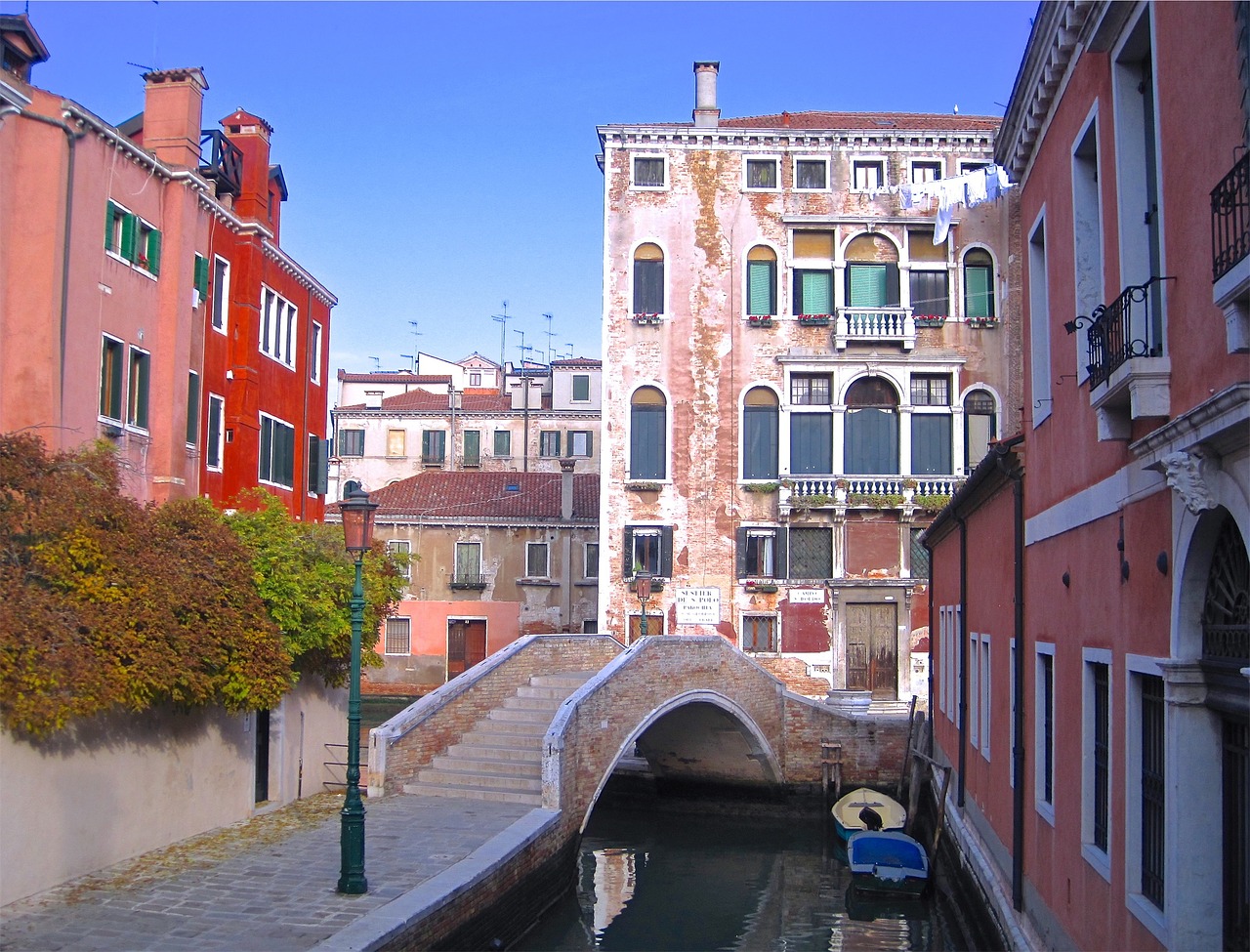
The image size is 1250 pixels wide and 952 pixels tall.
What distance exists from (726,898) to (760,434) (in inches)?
479

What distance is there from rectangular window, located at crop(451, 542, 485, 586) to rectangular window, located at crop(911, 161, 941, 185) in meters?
15.1

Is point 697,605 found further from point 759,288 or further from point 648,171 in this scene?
point 648,171

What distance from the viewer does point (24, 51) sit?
14266 mm

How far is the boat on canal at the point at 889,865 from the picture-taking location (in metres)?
15.3

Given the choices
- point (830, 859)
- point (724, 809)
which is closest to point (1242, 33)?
point (830, 859)

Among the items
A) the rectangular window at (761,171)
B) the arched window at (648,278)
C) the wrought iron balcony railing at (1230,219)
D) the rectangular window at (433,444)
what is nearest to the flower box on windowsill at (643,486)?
the arched window at (648,278)

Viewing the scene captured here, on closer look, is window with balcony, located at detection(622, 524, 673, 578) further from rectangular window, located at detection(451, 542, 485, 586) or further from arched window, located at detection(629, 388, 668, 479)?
rectangular window, located at detection(451, 542, 485, 586)

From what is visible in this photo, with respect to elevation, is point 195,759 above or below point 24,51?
below

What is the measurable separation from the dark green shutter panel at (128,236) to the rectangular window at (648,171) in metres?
13.8

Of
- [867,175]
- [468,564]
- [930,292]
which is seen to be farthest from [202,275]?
[468,564]

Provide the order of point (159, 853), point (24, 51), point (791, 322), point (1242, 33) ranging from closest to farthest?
point (1242, 33)
point (159, 853)
point (24, 51)
point (791, 322)

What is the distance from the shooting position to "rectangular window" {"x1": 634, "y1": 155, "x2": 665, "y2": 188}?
26953mm

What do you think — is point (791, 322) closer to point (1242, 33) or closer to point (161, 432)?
point (161, 432)

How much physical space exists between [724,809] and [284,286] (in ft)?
39.4
